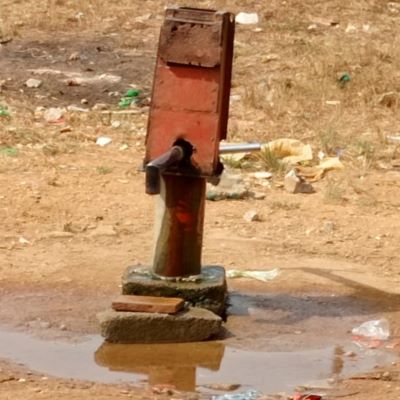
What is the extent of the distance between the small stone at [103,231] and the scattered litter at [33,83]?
11.3 feet

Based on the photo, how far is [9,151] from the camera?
8438 millimetres

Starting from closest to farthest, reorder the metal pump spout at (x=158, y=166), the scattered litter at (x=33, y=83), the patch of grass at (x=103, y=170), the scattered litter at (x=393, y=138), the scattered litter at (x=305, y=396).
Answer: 1. the scattered litter at (x=305, y=396)
2. the metal pump spout at (x=158, y=166)
3. the patch of grass at (x=103, y=170)
4. the scattered litter at (x=393, y=138)
5. the scattered litter at (x=33, y=83)

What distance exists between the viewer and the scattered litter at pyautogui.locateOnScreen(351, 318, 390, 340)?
5.58 meters

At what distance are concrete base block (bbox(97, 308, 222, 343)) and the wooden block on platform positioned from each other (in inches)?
0.9

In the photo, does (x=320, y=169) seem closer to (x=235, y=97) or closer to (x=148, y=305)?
(x=235, y=97)

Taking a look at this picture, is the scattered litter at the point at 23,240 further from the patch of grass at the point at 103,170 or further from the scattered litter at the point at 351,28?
the scattered litter at the point at 351,28

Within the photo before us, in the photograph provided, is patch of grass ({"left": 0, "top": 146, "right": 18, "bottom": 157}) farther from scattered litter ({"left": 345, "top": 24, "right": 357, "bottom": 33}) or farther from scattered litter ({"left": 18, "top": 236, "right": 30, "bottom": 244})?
scattered litter ({"left": 345, "top": 24, "right": 357, "bottom": 33})

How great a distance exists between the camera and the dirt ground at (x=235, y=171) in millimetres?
5957

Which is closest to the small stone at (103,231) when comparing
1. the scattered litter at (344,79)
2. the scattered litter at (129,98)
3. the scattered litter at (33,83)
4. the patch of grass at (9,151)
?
the patch of grass at (9,151)

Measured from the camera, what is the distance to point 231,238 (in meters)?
6.99

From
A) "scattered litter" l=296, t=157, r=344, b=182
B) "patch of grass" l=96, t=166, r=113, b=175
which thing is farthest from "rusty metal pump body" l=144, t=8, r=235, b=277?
"scattered litter" l=296, t=157, r=344, b=182

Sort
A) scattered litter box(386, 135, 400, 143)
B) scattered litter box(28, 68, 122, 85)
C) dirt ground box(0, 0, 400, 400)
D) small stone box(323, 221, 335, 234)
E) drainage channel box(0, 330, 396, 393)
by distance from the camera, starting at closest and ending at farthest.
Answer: drainage channel box(0, 330, 396, 393) < dirt ground box(0, 0, 400, 400) < small stone box(323, 221, 335, 234) < scattered litter box(386, 135, 400, 143) < scattered litter box(28, 68, 122, 85)

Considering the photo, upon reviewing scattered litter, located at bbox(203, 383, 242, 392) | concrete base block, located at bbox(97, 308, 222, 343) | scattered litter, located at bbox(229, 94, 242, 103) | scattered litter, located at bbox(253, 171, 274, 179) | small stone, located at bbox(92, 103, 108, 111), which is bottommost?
scattered litter, located at bbox(203, 383, 242, 392)

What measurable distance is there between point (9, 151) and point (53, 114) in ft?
3.43
